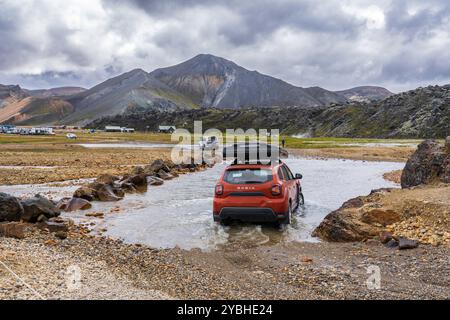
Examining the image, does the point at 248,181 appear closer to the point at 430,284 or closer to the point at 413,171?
the point at 430,284

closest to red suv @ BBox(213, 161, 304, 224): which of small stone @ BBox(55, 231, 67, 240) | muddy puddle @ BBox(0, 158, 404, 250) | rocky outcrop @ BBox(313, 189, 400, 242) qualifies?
muddy puddle @ BBox(0, 158, 404, 250)

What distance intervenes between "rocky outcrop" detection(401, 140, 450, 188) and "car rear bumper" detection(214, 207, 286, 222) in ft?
27.7

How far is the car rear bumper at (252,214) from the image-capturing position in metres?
13.4

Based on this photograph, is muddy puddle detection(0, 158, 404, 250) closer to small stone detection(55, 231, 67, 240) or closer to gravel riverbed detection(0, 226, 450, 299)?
gravel riverbed detection(0, 226, 450, 299)

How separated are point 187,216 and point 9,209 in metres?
6.00

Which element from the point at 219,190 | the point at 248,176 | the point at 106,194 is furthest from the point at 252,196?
the point at 106,194

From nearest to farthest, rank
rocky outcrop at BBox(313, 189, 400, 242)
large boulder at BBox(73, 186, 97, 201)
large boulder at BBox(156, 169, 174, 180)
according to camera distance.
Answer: rocky outcrop at BBox(313, 189, 400, 242), large boulder at BBox(73, 186, 97, 201), large boulder at BBox(156, 169, 174, 180)

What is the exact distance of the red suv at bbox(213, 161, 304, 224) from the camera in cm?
1350

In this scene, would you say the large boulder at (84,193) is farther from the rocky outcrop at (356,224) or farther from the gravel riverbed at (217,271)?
the rocky outcrop at (356,224)

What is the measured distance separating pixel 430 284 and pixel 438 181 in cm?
1176

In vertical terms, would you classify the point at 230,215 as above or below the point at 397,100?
below

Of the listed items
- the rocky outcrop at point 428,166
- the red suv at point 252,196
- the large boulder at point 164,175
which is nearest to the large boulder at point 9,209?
the red suv at point 252,196
